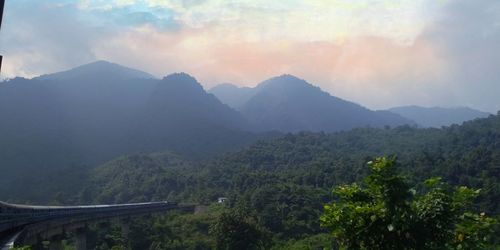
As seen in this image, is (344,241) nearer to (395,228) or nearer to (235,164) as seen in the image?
(395,228)

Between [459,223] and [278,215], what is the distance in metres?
63.7

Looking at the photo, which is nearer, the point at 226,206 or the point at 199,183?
the point at 226,206

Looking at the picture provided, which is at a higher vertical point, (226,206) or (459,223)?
(459,223)

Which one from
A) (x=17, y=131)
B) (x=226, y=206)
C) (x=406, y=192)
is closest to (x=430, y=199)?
(x=406, y=192)

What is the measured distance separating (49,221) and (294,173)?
6636 centimetres

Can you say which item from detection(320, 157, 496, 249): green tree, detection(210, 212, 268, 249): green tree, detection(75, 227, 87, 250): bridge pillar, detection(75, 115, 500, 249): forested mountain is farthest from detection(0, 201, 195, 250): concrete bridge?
detection(320, 157, 496, 249): green tree

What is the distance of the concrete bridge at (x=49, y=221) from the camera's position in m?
33.9

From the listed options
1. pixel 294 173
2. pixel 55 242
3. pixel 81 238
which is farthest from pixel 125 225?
pixel 294 173

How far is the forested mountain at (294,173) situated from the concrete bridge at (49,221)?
5.42m

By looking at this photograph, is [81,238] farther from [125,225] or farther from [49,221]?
[125,225]

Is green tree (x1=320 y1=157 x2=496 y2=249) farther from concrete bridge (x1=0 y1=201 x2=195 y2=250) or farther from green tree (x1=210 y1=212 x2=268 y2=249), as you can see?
green tree (x1=210 y1=212 x2=268 y2=249)

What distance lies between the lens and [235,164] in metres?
139

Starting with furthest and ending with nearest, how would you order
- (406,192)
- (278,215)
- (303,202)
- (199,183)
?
(199,183)
(303,202)
(278,215)
(406,192)

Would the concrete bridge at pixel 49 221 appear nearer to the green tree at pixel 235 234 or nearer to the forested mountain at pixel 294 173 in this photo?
the forested mountain at pixel 294 173
